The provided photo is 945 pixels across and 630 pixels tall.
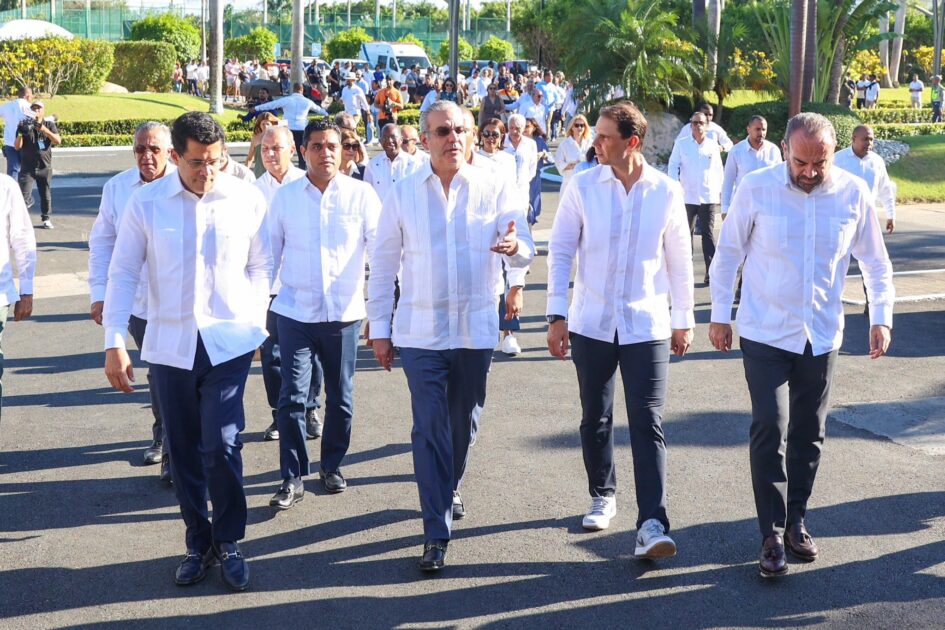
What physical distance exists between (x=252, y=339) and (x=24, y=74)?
31.6 metres

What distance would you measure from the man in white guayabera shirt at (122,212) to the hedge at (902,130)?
22.7 m

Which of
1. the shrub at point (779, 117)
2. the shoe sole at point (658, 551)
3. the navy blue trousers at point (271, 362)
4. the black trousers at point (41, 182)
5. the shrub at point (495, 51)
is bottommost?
the shoe sole at point (658, 551)

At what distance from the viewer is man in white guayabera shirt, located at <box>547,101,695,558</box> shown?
5.36m

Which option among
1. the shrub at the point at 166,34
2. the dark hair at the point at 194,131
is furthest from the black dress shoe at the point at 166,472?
the shrub at the point at 166,34

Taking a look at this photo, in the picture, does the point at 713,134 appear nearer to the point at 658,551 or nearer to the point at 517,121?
the point at 517,121

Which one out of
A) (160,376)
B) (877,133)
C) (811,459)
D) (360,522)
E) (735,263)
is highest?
(877,133)

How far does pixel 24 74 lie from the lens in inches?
1324

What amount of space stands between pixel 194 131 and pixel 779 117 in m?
20.2

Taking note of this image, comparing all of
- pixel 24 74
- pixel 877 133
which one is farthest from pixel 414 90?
pixel 877 133

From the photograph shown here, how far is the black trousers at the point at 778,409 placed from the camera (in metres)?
5.26

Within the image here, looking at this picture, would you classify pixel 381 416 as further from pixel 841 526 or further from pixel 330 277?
pixel 841 526

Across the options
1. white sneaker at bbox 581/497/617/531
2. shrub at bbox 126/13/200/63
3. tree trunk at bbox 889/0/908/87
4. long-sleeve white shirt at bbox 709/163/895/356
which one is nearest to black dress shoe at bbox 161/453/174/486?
white sneaker at bbox 581/497/617/531

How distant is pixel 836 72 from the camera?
25734mm

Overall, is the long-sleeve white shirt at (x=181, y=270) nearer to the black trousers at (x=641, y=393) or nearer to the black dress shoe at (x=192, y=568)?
the black dress shoe at (x=192, y=568)
